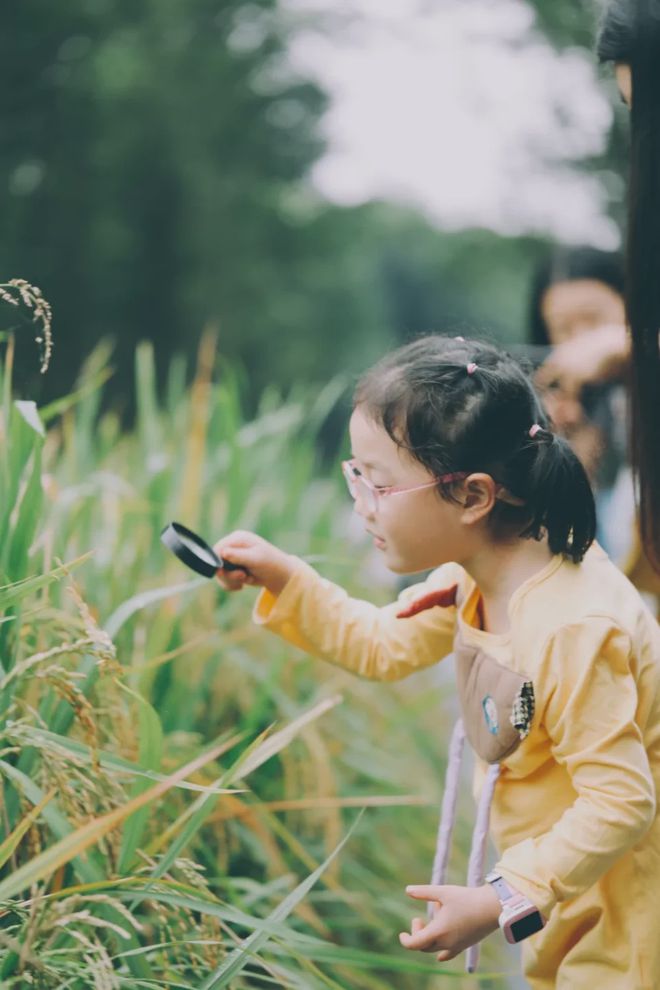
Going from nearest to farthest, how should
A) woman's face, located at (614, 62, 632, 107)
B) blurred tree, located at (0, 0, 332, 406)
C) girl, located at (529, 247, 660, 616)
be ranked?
woman's face, located at (614, 62, 632, 107) → girl, located at (529, 247, 660, 616) → blurred tree, located at (0, 0, 332, 406)

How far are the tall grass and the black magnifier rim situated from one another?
0.11 m

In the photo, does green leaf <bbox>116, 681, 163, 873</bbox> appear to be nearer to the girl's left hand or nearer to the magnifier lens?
the magnifier lens

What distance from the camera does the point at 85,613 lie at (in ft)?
4.15

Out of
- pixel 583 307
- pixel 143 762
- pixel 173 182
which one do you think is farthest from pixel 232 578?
pixel 173 182

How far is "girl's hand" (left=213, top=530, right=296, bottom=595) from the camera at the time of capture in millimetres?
1694

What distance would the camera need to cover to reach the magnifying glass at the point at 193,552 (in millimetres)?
1608

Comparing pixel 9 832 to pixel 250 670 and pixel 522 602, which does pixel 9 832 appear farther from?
pixel 250 670

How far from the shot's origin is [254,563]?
1693 mm

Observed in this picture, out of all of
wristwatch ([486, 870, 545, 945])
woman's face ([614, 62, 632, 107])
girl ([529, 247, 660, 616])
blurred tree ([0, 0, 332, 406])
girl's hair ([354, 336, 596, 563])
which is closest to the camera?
wristwatch ([486, 870, 545, 945])

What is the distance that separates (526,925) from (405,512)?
519 millimetres

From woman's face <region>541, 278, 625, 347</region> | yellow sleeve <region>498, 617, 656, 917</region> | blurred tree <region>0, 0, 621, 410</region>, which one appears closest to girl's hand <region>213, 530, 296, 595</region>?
yellow sleeve <region>498, 617, 656, 917</region>

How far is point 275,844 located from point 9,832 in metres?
0.89

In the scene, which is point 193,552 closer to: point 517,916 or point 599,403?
point 517,916

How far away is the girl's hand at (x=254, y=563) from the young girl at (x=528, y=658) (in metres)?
0.22
